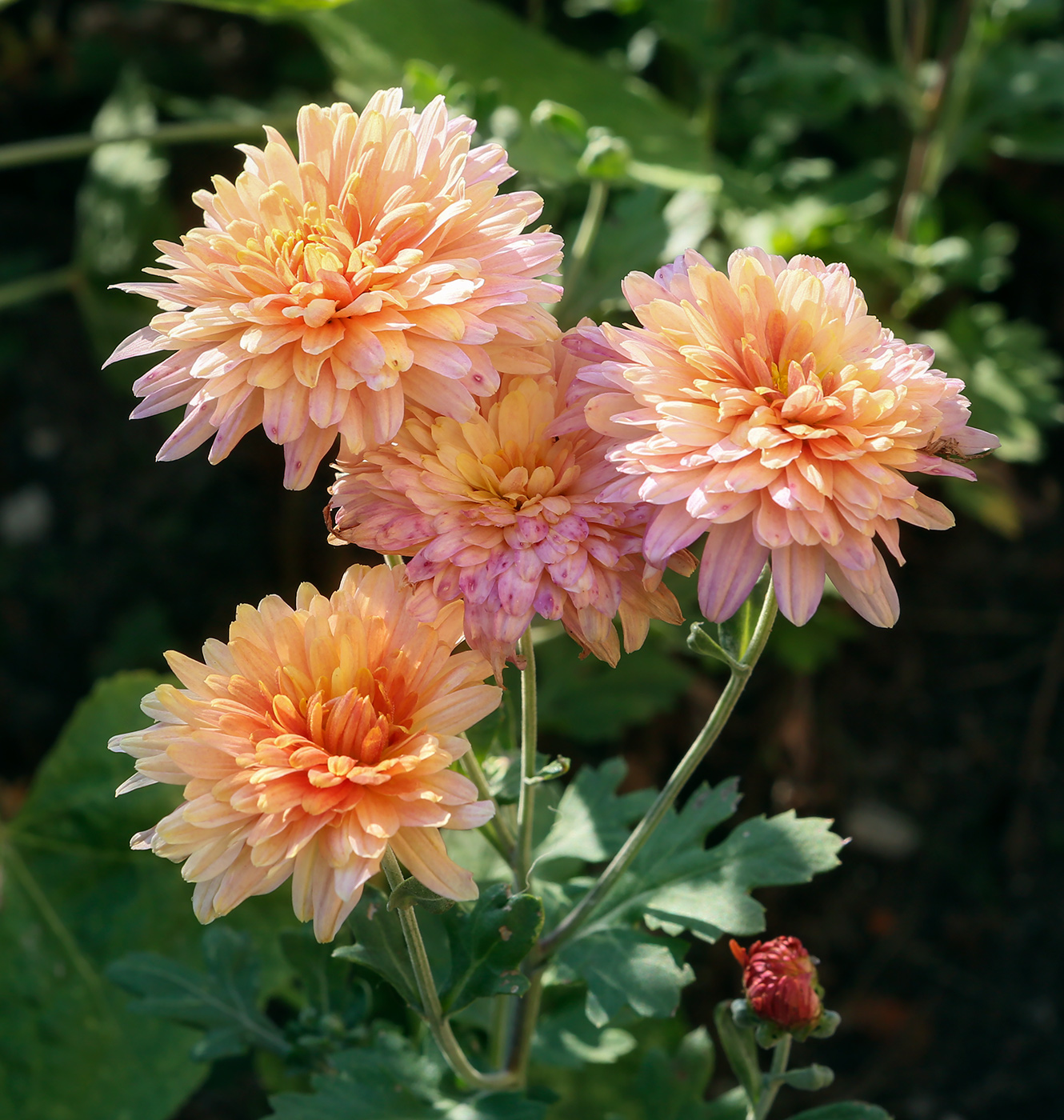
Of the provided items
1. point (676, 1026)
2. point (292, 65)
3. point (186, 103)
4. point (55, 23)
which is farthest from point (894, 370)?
point (55, 23)

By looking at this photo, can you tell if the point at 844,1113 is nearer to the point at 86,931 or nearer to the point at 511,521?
the point at 511,521

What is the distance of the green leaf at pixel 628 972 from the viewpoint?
31.9 inches

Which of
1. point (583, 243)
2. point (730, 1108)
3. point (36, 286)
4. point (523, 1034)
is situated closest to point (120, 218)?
point (36, 286)

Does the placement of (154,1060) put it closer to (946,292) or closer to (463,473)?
(463,473)

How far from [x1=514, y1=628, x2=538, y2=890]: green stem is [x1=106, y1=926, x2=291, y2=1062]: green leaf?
1.06 feet

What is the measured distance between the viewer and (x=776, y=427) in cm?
64

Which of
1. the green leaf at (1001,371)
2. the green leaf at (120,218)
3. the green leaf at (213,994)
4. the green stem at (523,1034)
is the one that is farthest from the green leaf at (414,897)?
the green leaf at (120,218)

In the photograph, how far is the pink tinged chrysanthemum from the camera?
0.66 m

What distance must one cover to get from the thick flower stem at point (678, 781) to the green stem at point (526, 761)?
5cm

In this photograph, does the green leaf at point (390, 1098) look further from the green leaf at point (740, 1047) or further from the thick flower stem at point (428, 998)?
the green leaf at point (740, 1047)

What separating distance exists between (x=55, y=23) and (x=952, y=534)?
2203mm

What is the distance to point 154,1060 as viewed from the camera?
1.44 m

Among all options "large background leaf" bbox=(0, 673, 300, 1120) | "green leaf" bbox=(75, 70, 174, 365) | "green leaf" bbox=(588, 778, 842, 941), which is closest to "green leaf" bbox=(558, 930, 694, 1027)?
"green leaf" bbox=(588, 778, 842, 941)

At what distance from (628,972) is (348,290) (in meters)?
0.53
